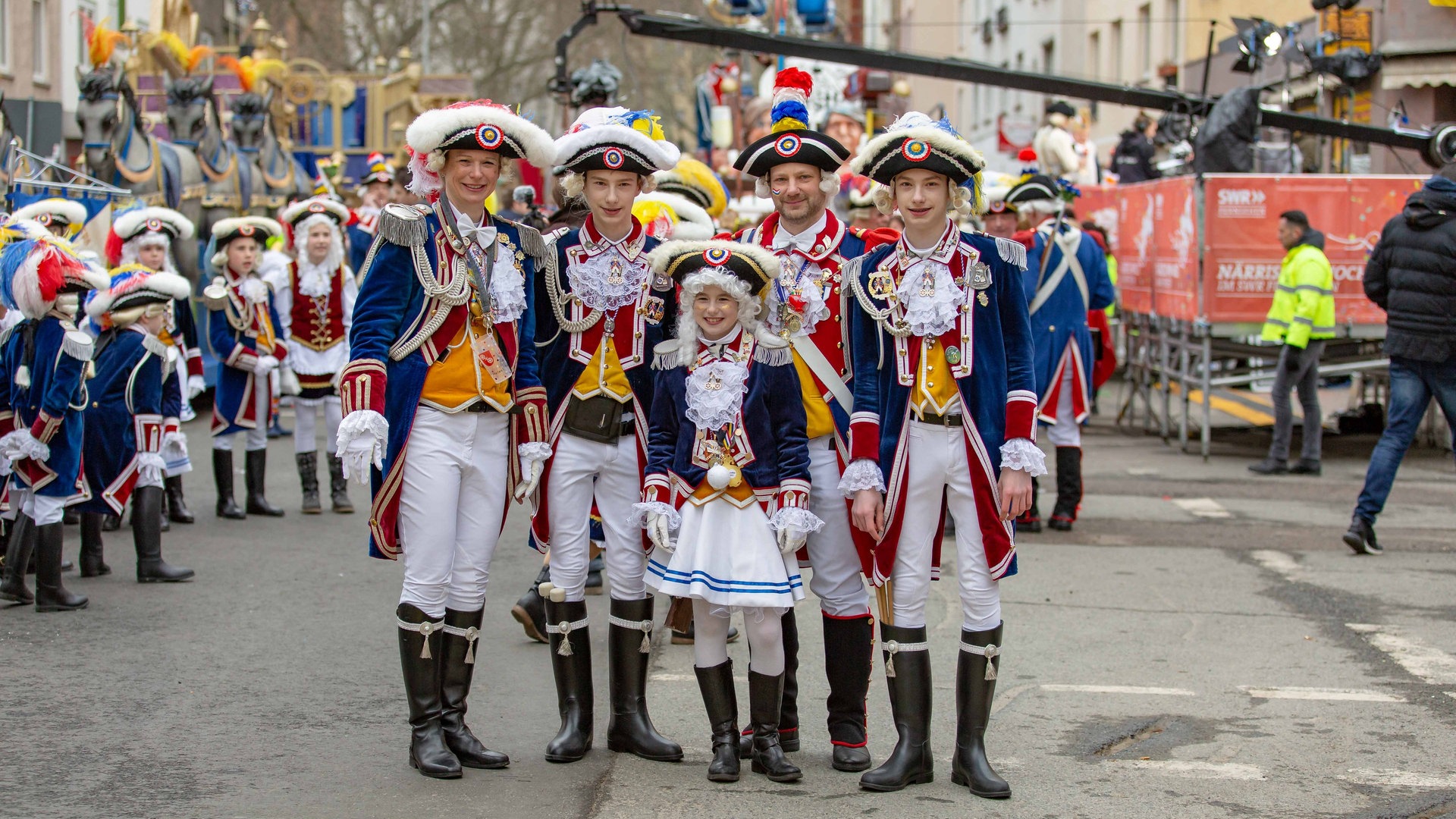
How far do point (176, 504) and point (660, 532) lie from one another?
19.2 ft

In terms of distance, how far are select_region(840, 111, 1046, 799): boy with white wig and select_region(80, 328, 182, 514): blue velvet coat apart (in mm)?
4287

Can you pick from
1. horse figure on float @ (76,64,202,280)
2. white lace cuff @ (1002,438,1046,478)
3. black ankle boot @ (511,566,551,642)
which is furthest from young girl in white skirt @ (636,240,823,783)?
horse figure on float @ (76,64,202,280)

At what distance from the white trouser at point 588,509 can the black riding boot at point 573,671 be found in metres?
0.07

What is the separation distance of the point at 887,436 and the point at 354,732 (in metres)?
2.08

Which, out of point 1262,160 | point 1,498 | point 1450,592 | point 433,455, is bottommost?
point 1450,592

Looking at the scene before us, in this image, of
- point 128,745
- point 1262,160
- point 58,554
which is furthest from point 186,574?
point 1262,160

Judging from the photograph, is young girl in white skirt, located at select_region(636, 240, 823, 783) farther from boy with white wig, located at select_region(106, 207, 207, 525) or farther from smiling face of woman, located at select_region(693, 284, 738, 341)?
boy with white wig, located at select_region(106, 207, 207, 525)

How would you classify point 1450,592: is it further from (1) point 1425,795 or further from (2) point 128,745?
(2) point 128,745

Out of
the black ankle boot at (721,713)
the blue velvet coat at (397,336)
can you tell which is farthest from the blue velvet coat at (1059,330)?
the blue velvet coat at (397,336)

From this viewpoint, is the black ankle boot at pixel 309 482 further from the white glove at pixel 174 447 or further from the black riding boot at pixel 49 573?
the black riding boot at pixel 49 573

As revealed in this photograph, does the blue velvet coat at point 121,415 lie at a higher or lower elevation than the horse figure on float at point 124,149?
lower

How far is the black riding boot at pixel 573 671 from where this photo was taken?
5.14 meters

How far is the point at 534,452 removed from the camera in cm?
499

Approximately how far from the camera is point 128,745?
204 inches
